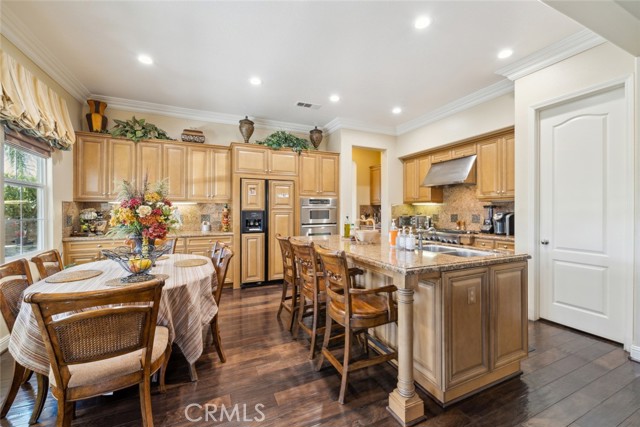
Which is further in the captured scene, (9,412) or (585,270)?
(585,270)

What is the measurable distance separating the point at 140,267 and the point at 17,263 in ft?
2.55

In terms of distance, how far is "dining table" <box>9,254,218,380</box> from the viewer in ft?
4.76

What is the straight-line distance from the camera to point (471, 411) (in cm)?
169

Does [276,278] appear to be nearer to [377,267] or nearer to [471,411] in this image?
[377,267]

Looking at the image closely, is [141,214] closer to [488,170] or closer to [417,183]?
[488,170]

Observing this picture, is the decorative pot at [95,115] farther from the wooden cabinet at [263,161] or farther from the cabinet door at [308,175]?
the cabinet door at [308,175]

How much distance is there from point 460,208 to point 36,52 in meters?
6.23

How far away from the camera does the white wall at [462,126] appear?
3.72 m

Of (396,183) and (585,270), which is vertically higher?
(396,183)

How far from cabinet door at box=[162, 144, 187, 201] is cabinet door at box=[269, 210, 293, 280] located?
1.55m

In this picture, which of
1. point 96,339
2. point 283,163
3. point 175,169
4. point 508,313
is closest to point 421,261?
point 508,313

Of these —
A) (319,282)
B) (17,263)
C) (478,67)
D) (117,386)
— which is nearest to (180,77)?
(17,263)

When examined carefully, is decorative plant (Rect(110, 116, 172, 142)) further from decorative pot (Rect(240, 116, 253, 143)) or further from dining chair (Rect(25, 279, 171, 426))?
dining chair (Rect(25, 279, 171, 426))

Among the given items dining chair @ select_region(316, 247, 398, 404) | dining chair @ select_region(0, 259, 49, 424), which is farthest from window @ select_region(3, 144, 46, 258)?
dining chair @ select_region(316, 247, 398, 404)
